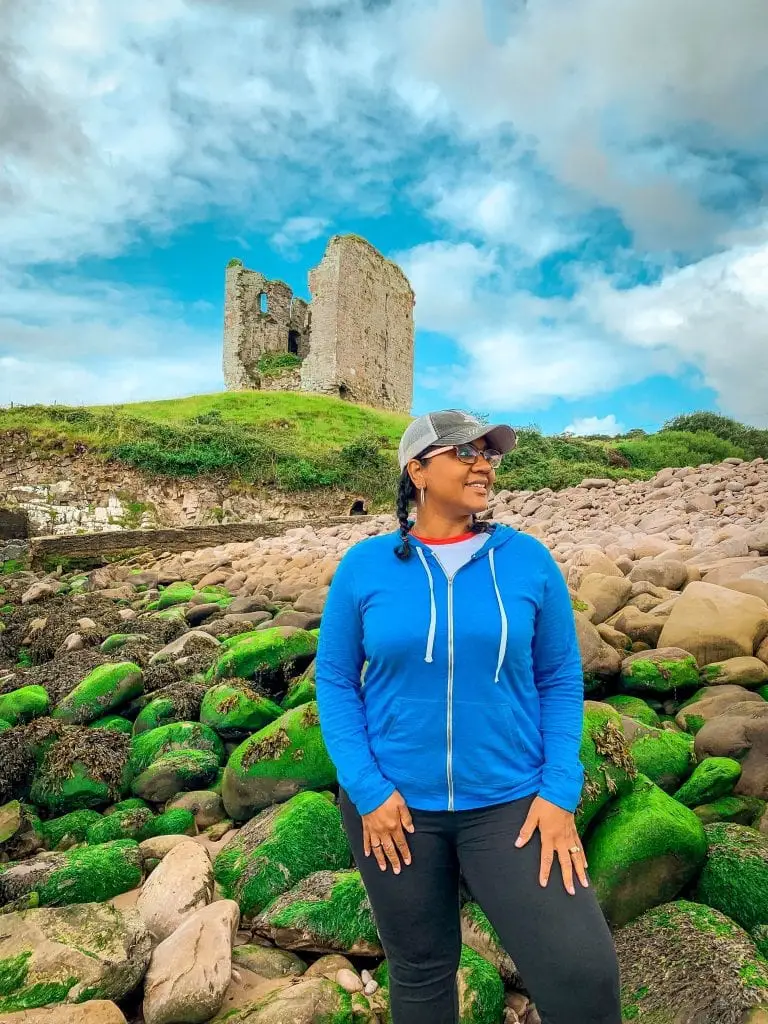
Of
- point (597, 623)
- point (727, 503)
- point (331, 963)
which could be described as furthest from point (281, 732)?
point (727, 503)

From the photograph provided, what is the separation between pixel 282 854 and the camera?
2834 millimetres

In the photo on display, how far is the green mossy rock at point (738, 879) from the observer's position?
2297 mm

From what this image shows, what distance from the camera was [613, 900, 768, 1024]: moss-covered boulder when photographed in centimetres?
189

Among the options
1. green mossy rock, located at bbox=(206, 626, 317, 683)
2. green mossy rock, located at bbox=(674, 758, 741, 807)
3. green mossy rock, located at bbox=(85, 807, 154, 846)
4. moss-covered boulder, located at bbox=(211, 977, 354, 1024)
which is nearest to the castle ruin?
green mossy rock, located at bbox=(206, 626, 317, 683)

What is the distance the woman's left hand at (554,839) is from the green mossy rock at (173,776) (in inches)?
113

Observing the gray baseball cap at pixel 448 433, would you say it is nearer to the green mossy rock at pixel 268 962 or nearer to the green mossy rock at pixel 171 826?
the green mossy rock at pixel 268 962

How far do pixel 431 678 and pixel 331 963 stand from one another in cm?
147

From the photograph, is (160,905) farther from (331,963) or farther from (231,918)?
(331,963)

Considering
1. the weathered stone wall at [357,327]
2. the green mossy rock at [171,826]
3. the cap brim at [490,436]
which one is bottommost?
the green mossy rock at [171,826]

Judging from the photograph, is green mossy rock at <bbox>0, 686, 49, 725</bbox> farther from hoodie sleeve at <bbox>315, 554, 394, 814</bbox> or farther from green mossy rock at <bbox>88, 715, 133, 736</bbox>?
hoodie sleeve at <bbox>315, 554, 394, 814</bbox>

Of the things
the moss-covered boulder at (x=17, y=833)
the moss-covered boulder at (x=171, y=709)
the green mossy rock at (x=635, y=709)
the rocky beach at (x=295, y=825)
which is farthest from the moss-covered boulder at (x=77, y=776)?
the green mossy rock at (x=635, y=709)

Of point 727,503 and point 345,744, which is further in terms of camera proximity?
point 727,503

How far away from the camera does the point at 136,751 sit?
4.22 m

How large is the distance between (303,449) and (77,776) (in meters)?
19.9
